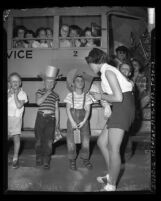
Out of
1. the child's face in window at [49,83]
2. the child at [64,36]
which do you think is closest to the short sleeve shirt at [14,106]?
the child's face in window at [49,83]

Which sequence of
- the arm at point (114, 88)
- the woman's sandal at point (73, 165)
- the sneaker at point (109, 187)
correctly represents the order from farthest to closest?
the woman's sandal at point (73, 165) < the sneaker at point (109, 187) < the arm at point (114, 88)

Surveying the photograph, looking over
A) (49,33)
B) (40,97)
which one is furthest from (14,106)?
(49,33)

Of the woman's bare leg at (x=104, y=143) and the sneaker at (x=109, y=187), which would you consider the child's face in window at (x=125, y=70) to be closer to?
the woman's bare leg at (x=104, y=143)

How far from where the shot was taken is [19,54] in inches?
97.7

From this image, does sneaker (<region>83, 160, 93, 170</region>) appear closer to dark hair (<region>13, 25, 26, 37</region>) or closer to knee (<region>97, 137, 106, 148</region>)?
knee (<region>97, 137, 106, 148</region>)

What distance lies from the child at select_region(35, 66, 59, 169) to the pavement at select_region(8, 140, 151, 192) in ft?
0.20

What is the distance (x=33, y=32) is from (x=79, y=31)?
0.45 metres

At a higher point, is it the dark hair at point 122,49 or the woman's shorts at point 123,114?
the dark hair at point 122,49

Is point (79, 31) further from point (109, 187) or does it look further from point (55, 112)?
point (109, 187)

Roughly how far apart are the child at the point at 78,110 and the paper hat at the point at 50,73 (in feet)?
0.44

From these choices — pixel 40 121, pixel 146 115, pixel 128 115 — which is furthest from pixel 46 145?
pixel 146 115

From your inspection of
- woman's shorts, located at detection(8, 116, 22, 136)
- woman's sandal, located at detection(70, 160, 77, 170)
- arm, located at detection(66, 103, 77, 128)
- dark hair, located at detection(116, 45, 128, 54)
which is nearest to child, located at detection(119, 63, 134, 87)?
dark hair, located at detection(116, 45, 128, 54)

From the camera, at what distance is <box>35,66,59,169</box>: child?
8.13 feet

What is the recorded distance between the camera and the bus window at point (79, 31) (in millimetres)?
2459
